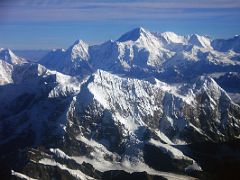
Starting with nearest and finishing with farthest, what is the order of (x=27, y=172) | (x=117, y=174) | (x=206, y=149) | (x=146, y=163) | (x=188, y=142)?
(x=27, y=172) → (x=117, y=174) → (x=146, y=163) → (x=206, y=149) → (x=188, y=142)

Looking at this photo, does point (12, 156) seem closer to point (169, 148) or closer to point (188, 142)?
point (169, 148)

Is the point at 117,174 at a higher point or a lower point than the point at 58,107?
lower

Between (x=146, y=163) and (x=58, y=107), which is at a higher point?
(x=58, y=107)

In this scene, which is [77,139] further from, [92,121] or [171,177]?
[171,177]

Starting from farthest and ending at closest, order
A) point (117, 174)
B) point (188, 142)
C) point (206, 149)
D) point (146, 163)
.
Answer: point (188, 142), point (206, 149), point (146, 163), point (117, 174)

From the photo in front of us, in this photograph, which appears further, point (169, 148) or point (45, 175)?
point (169, 148)

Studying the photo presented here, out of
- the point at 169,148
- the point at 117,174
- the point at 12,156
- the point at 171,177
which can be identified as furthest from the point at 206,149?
the point at 12,156

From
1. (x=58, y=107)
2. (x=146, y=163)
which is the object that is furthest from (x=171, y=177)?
(x=58, y=107)

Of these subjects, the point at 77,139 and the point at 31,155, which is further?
the point at 77,139

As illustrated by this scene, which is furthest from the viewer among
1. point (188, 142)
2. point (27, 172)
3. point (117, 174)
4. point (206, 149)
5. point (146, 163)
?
point (188, 142)
